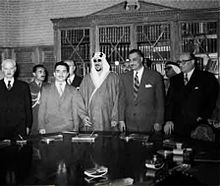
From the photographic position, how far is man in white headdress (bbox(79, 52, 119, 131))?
3828 mm

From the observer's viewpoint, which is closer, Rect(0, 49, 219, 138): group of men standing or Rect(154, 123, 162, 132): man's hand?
Rect(0, 49, 219, 138): group of men standing

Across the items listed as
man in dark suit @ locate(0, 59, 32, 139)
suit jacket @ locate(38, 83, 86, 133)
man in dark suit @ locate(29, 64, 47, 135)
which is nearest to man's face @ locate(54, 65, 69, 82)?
suit jacket @ locate(38, 83, 86, 133)

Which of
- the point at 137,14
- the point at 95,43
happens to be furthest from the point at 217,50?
the point at 95,43

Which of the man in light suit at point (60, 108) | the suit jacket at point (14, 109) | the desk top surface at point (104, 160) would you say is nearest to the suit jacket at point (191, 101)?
the desk top surface at point (104, 160)

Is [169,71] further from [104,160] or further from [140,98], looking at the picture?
[104,160]

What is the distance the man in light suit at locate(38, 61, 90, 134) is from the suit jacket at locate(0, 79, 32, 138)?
0.24 m

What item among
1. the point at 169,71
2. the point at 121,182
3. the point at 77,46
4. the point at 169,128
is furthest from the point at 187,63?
the point at 77,46

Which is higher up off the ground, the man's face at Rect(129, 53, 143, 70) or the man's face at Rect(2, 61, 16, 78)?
the man's face at Rect(129, 53, 143, 70)

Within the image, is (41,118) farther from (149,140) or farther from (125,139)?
(149,140)

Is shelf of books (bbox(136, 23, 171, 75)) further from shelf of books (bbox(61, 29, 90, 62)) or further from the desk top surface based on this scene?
the desk top surface

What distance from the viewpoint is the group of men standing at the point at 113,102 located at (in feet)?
11.1

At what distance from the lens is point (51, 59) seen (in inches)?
248

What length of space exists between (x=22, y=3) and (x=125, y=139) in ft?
15.9

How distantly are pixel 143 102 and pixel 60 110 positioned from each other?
36.2 inches
